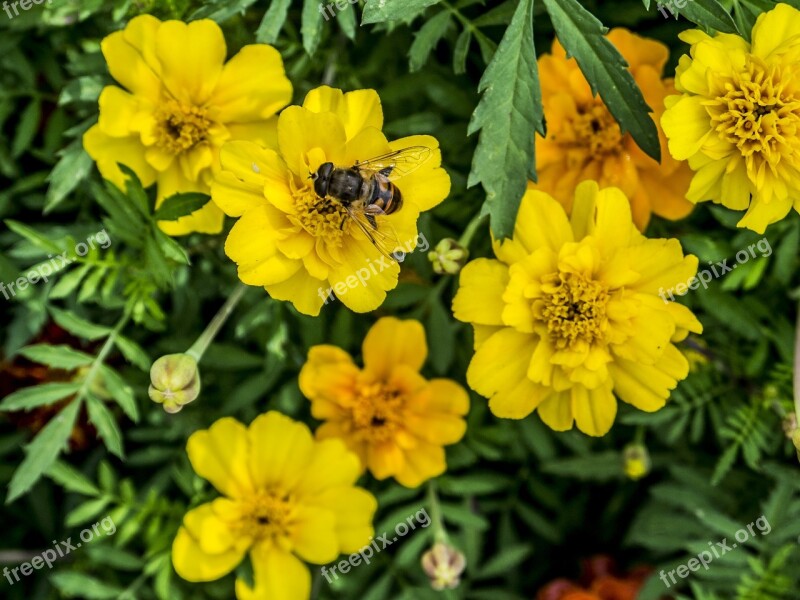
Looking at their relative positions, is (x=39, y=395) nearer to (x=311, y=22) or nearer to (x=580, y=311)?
(x=311, y=22)

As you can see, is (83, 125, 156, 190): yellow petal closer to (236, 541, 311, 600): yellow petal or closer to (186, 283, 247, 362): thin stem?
(186, 283, 247, 362): thin stem

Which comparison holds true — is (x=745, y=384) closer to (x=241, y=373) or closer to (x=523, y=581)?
(x=523, y=581)

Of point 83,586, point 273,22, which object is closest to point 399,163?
point 273,22

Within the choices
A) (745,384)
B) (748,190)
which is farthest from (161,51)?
(745,384)

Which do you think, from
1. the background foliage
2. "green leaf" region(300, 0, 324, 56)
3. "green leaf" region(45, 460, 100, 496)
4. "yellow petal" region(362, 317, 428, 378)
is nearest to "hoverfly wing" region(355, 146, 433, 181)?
the background foliage

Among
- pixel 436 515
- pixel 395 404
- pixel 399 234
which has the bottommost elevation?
pixel 436 515
